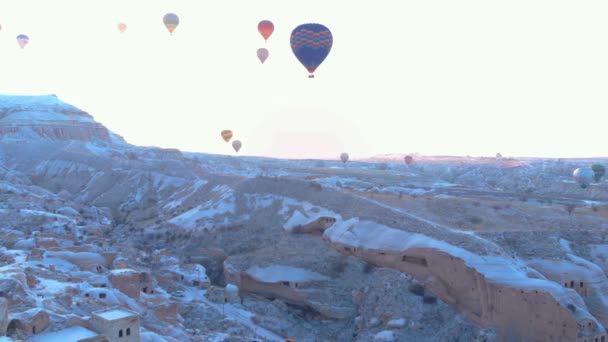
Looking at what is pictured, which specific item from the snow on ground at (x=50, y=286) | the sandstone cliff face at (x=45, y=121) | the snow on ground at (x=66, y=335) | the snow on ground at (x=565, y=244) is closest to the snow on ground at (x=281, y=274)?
the snow on ground at (x=50, y=286)

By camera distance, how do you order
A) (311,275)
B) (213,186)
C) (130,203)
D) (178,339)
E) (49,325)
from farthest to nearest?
(130,203) → (213,186) → (311,275) → (178,339) → (49,325)

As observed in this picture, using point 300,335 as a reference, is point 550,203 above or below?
above

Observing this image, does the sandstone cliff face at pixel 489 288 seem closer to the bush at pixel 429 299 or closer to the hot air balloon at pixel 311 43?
the bush at pixel 429 299

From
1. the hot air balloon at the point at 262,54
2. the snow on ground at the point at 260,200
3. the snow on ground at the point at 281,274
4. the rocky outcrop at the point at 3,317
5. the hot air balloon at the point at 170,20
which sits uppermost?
the hot air balloon at the point at 170,20

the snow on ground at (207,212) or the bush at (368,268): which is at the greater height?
the snow on ground at (207,212)

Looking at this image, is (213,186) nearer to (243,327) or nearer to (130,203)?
(130,203)

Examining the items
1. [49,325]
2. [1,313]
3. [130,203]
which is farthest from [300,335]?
[130,203]

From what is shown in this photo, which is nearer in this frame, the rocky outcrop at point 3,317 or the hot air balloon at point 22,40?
the rocky outcrop at point 3,317
